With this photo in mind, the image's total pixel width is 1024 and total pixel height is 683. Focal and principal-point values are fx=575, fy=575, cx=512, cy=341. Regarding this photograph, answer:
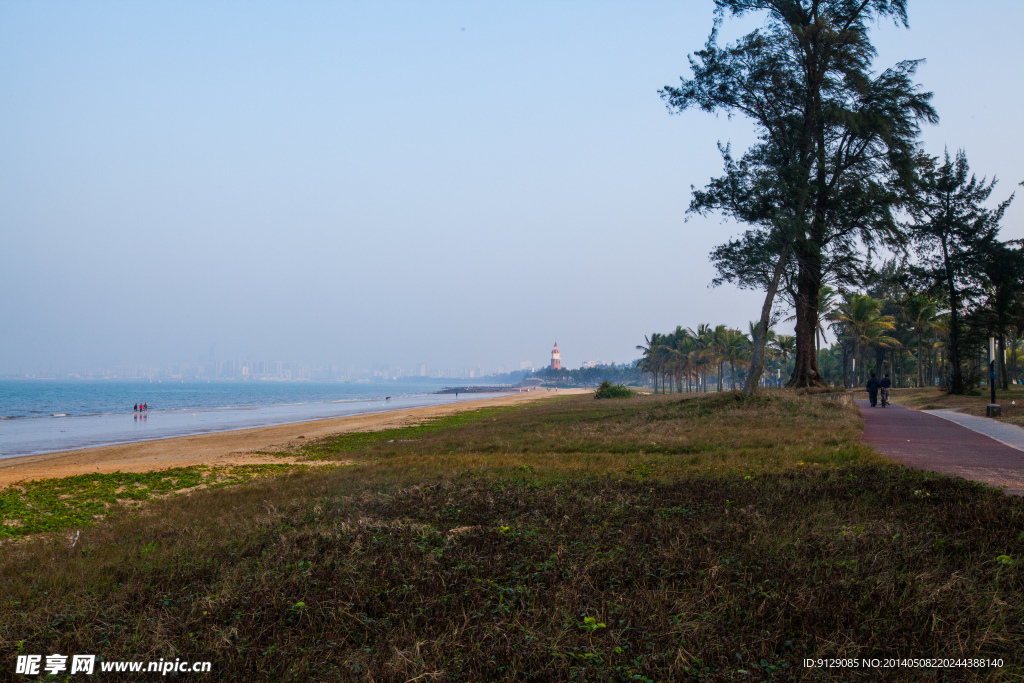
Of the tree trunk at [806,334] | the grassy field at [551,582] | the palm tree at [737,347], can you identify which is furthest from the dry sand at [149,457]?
the palm tree at [737,347]

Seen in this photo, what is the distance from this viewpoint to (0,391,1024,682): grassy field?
157 inches

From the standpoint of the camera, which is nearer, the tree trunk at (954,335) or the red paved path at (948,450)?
the red paved path at (948,450)

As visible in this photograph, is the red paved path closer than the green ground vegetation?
Yes

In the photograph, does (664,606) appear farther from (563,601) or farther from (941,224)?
(941,224)

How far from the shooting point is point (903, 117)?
26156 millimetres

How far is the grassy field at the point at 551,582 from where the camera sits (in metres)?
3.98

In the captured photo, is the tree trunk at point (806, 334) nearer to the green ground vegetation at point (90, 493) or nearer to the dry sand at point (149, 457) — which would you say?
the dry sand at point (149, 457)

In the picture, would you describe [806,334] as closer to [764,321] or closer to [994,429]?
[764,321]

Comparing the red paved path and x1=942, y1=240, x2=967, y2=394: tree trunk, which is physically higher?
x1=942, y1=240, x2=967, y2=394: tree trunk

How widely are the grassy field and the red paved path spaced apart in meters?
1.26

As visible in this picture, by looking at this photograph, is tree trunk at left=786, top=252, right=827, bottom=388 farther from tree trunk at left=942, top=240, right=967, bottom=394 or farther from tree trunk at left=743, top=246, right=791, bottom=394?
tree trunk at left=942, top=240, right=967, bottom=394

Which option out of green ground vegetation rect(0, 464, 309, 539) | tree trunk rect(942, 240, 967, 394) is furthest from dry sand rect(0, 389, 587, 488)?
tree trunk rect(942, 240, 967, 394)

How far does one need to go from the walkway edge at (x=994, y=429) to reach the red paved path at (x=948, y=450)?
22cm

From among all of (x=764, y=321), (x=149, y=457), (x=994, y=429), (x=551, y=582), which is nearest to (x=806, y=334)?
(x=764, y=321)
